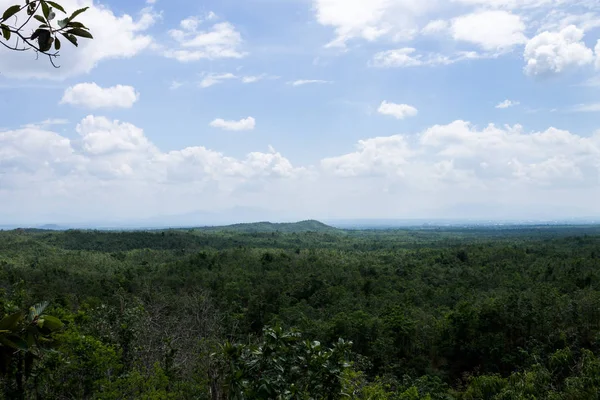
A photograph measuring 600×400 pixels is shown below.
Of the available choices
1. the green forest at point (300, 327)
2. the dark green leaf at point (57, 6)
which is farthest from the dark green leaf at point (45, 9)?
the green forest at point (300, 327)

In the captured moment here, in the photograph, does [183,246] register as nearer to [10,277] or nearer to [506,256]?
[10,277]

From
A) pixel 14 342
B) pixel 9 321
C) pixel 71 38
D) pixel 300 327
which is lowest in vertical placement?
pixel 300 327

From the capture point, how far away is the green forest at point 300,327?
16.3ft

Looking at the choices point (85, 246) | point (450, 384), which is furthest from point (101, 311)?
point (85, 246)

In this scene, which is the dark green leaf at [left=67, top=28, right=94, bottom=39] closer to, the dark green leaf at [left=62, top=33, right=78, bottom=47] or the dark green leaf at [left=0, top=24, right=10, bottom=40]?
the dark green leaf at [left=62, top=33, right=78, bottom=47]

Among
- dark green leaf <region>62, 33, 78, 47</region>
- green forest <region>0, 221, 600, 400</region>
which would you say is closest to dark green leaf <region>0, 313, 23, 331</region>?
green forest <region>0, 221, 600, 400</region>

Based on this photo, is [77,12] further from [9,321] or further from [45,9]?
[9,321]

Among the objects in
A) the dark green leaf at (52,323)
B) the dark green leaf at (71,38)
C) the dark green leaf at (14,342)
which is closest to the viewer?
the dark green leaf at (14,342)

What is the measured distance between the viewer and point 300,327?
2925 centimetres

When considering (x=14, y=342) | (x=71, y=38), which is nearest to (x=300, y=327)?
(x=14, y=342)

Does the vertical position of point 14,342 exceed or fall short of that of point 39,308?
it falls short

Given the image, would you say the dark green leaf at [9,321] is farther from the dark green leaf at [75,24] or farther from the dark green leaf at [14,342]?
the dark green leaf at [75,24]

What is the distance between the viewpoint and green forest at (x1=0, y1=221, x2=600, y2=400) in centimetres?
498

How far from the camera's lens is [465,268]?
52750 millimetres
